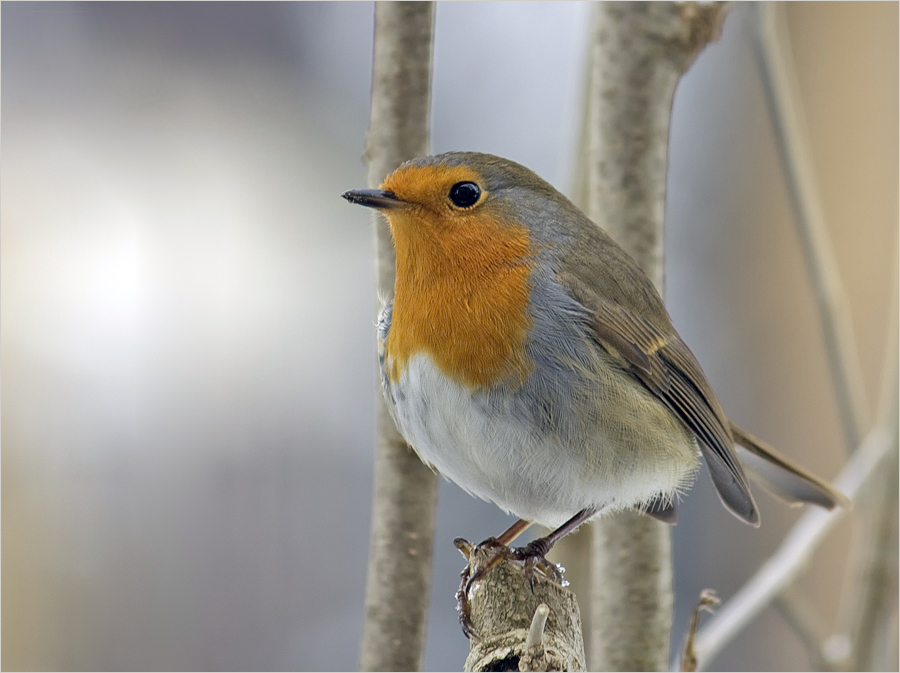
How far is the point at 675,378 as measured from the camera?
81.5 inches

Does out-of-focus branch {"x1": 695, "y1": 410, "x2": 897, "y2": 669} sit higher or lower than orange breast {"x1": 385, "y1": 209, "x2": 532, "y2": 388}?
lower

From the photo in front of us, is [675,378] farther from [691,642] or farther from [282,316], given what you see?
[282,316]

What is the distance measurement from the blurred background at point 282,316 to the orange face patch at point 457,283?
5.74ft

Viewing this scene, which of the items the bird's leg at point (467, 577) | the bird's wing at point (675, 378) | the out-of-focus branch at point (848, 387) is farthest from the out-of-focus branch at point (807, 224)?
the bird's leg at point (467, 577)

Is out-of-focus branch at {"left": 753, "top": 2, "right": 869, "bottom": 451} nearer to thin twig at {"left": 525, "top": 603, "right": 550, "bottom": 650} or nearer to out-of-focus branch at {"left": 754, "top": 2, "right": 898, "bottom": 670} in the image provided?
out-of-focus branch at {"left": 754, "top": 2, "right": 898, "bottom": 670}

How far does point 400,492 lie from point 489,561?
261 millimetres

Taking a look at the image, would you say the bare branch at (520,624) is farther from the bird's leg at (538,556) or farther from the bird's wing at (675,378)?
the bird's wing at (675,378)

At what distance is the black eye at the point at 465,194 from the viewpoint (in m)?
1.92

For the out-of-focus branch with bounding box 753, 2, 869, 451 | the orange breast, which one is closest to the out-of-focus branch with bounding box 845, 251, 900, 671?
the out-of-focus branch with bounding box 753, 2, 869, 451

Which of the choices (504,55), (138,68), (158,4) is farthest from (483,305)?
(158,4)

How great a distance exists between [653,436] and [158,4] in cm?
373

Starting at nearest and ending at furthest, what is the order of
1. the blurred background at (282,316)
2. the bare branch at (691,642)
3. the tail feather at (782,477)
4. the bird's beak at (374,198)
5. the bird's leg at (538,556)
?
the bird's leg at (538,556) → the bare branch at (691,642) → the bird's beak at (374,198) → the tail feather at (782,477) → the blurred background at (282,316)

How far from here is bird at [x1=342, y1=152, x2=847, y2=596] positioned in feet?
5.81

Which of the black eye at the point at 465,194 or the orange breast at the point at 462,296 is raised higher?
the black eye at the point at 465,194
